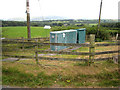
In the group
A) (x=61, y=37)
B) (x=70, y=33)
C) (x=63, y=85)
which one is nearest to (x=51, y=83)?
(x=63, y=85)

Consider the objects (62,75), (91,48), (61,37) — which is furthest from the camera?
(61,37)

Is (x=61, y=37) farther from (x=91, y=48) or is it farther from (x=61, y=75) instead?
(x=61, y=75)

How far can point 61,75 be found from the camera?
168 inches

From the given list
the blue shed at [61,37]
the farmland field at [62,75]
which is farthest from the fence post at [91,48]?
the blue shed at [61,37]

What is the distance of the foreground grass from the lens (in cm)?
381

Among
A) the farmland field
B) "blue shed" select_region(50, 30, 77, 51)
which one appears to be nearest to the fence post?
the farmland field

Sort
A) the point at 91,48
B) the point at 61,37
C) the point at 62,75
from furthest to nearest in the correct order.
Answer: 1. the point at 61,37
2. the point at 91,48
3. the point at 62,75

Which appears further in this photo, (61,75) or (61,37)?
(61,37)

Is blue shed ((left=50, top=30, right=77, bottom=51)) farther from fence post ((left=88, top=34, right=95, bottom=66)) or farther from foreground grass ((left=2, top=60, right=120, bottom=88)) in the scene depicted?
fence post ((left=88, top=34, right=95, bottom=66))

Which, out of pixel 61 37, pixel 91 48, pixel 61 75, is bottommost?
pixel 61 75

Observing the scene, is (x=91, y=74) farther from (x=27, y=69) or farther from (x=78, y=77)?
(x=27, y=69)

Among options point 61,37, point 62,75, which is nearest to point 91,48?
point 62,75

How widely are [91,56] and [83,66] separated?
0.54 metres

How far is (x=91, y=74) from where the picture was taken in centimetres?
427
